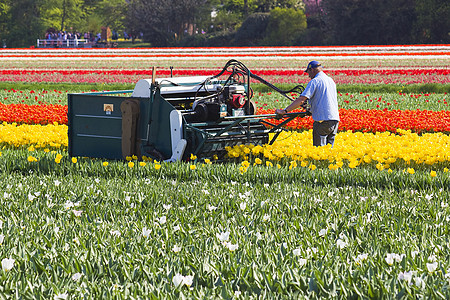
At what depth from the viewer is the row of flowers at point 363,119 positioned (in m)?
13.0

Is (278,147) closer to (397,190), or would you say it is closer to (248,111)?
(248,111)

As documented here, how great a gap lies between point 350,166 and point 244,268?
3.98m

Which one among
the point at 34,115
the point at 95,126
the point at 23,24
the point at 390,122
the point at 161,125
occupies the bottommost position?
the point at 34,115

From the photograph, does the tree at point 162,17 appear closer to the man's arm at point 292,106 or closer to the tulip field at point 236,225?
the tulip field at point 236,225

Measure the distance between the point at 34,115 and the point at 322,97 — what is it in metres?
7.89

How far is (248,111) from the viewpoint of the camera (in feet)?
29.7

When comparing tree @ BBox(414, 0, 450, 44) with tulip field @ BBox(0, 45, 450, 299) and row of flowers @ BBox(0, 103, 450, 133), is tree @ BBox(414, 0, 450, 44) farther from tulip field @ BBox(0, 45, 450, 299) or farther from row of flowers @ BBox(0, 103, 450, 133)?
tulip field @ BBox(0, 45, 450, 299)

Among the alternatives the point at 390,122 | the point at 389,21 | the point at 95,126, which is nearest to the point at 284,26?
the point at 389,21

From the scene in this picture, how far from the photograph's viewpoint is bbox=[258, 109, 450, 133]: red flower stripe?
1300cm

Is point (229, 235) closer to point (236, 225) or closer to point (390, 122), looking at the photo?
point (236, 225)

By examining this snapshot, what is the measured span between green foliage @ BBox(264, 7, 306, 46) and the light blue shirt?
164ft

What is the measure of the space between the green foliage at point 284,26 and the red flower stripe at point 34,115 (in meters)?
→ 44.6

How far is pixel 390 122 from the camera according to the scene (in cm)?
1339

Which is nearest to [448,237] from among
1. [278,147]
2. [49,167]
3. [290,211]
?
[290,211]
